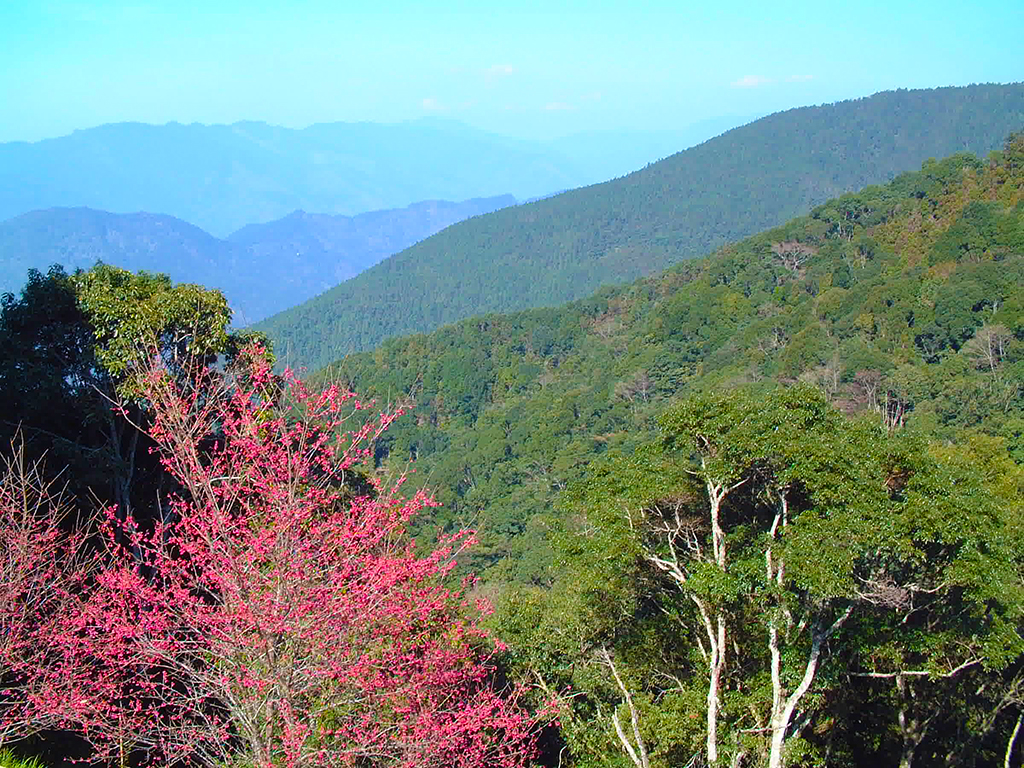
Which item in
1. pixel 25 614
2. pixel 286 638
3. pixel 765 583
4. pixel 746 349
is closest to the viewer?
pixel 286 638

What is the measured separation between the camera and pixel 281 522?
3.34 m

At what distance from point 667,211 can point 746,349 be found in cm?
8982

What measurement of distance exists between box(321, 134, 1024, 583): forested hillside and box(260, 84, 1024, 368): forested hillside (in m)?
47.7

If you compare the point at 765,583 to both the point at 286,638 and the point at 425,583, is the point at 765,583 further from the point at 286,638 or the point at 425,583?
the point at 286,638

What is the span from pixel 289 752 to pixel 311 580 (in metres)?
0.69

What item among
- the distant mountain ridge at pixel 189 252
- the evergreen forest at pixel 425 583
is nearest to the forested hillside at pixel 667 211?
the distant mountain ridge at pixel 189 252

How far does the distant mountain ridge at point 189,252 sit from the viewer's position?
459 ft

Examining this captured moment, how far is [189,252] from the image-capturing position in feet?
547

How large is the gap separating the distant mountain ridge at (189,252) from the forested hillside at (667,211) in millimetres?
43458

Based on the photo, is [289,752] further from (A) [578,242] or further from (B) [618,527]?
(A) [578,242]

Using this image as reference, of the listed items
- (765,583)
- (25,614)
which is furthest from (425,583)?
(765,583)

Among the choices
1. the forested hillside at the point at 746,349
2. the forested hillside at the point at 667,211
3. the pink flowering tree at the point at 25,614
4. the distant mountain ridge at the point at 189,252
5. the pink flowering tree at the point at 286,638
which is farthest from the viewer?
the distant mountain ridge at the point at 189,252

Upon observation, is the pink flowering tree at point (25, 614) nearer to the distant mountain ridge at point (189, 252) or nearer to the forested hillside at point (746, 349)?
the forested hillside at point (746, 349)

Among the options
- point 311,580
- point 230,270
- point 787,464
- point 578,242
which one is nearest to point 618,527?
point 787,464
